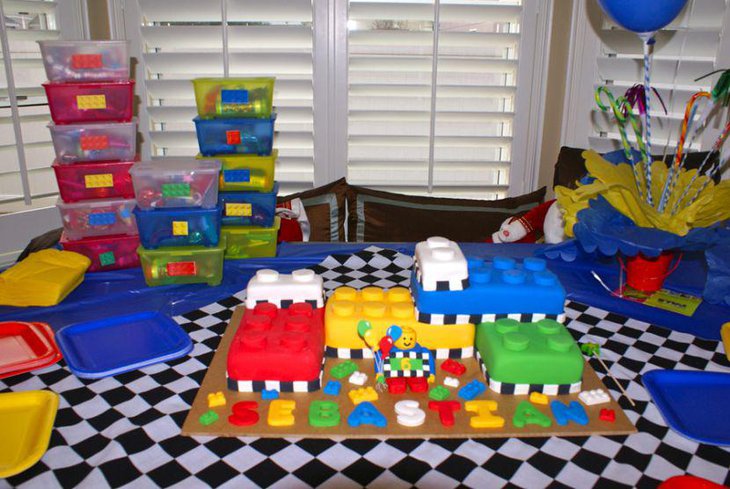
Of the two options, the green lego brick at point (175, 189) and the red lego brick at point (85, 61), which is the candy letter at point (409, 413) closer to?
the green lego brick at point (175, 189)

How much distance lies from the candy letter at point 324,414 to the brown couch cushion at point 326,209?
1.25 m

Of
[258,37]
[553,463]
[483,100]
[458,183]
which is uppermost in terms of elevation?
[258,37]

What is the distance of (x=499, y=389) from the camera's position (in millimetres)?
994

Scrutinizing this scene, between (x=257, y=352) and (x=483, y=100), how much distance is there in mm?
1737

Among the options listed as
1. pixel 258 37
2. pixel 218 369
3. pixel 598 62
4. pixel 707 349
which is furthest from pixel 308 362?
pixel 598 62

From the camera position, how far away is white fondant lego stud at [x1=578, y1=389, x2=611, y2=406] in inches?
38.5

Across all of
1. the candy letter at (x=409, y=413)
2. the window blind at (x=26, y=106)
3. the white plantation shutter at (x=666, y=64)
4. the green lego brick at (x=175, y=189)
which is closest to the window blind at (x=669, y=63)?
the white plantation shutter at (x=666, y=64)

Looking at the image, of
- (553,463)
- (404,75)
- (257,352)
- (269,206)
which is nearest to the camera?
(553,463)

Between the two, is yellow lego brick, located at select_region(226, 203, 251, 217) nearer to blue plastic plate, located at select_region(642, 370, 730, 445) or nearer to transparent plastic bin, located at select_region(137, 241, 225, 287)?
transparent plastic bin, located at select_region(137, 241, 225, 287)

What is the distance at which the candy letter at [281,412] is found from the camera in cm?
92

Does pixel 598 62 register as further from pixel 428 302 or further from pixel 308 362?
pixel 308 362

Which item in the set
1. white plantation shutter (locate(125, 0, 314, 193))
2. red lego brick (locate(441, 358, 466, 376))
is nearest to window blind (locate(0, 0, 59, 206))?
white plantation shutter (locate(125, 0, 314, 193))

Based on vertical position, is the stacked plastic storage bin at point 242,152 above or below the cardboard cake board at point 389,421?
above

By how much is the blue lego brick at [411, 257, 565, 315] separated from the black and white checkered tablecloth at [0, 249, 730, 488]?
0.60 feet
